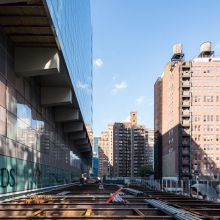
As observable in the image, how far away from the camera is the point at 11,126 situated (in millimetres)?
17328

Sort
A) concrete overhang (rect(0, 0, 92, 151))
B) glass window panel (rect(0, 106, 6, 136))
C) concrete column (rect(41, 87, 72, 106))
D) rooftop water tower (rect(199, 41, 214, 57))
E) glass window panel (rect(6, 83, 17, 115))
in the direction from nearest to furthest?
concrete overhang (rect(0, 0, 92, 151)) < glass window panel (rect(0, 106, 6, 136)) < glass window panel (rect(6, 83, 17, 115)) < concrete column (rect(41, 87, 72, 106)) < rooftop water tower (rect(199, 41, 214, 57))

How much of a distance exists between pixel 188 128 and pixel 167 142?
52.0 feet

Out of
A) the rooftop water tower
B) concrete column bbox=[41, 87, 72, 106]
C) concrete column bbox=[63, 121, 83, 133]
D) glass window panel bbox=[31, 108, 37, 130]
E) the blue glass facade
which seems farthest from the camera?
the rooftop water tower

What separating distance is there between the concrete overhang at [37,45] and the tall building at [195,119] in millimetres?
76126

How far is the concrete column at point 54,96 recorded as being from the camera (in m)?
25.7

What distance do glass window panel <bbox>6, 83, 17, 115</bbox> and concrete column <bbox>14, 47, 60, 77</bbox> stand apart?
1.48 meters

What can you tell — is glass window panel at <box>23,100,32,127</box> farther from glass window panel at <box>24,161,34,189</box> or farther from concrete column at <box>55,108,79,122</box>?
concrete column at <box>55,108,79,122</box>

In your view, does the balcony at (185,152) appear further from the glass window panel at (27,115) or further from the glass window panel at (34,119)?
the glass window panel at (27,115)

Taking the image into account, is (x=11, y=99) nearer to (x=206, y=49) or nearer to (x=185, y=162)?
(x=185, y=162)

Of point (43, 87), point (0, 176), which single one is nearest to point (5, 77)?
point (0, 176)

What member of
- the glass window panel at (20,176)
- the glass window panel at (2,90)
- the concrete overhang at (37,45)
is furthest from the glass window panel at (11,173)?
the concrete overhang at (37,45)

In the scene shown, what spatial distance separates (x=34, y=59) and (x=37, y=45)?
3.29 ft

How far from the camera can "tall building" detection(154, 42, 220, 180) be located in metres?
94.0

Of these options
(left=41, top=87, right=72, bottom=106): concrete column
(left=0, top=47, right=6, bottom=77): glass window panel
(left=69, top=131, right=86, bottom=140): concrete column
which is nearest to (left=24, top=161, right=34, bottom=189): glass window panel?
(left=41, top=87, right=72, bottom=106): concrete column
